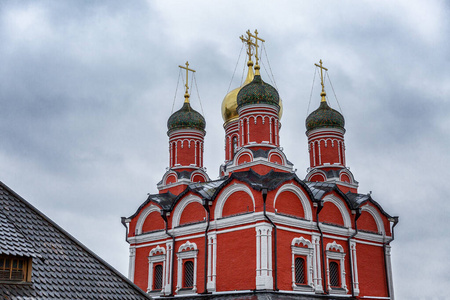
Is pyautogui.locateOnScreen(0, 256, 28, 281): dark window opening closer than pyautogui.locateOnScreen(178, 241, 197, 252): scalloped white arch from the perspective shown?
Yes

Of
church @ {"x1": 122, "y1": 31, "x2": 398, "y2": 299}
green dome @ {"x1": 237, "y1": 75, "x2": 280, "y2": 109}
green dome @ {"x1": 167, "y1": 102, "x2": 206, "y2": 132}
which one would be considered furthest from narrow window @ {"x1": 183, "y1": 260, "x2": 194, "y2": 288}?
green dome @ {"x1": 167, "y1": 102, "x2": 206, "y2": 132}

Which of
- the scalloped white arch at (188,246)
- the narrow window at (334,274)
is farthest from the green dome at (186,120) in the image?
the narrow window at (334,274)

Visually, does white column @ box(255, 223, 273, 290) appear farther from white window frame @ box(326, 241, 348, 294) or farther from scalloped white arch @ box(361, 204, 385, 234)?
scalloped white arch @ box(361, 204, 385, 234)

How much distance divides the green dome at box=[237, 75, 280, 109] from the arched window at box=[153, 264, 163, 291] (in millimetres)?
7038

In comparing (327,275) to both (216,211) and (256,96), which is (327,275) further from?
(256,96)

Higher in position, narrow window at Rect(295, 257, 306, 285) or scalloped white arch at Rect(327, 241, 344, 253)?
scalloped white arch at Rect(327, 241, 344, 253)

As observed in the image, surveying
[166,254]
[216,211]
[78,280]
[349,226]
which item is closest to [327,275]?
[349,226]

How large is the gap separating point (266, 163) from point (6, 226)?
10827 mm

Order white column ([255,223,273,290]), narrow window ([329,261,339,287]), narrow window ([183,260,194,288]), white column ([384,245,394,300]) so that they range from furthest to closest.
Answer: white column ([384,245,394,300]) → narrow window ([183,260,194,288]) → narrow window ([329,261,339,287]) → white column ([255,223,273,290])

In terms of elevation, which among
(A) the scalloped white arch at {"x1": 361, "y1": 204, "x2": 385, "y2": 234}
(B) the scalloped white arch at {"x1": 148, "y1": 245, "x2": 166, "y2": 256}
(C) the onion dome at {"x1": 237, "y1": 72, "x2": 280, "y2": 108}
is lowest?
(B) the scalloped white arch at {"x1": 148, "y1": 245, "x2": 166, "y2": 256}

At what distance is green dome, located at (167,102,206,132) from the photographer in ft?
75.9

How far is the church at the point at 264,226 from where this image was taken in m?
16.3

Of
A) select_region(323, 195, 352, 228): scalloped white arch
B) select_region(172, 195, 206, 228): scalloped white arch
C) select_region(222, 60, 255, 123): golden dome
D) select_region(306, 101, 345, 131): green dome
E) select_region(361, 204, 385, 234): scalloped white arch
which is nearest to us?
select_region(323, 195, 352, 228): scalloped white arch

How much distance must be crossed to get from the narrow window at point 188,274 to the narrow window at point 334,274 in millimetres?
4895
